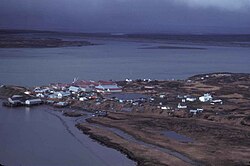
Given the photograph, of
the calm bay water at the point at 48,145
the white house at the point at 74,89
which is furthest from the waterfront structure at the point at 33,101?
the white house at the point at 74,89

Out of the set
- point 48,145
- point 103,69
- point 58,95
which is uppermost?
point 48,145

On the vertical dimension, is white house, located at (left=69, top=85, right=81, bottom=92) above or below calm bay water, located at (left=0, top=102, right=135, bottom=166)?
below

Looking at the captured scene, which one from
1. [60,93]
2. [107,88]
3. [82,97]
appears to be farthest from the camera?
[107,88]

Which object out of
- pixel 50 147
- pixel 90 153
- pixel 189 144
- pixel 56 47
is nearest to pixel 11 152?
pixel 50 147

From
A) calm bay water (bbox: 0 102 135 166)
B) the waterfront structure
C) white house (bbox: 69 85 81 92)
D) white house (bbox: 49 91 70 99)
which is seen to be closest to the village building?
white house (bbox: 69 85 81 92)

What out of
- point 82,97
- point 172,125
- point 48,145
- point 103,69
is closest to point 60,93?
point 82,97

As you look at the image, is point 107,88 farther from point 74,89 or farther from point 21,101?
point 21,101

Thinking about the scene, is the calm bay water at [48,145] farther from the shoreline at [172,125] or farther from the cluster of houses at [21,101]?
the cluster of houses at [21,101]

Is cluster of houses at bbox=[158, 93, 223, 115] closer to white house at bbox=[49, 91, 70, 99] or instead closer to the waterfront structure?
white house at bbox=[49, 91, 70, 99]

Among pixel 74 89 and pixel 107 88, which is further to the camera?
pixel 107 88

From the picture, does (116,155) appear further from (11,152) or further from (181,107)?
(181,107)

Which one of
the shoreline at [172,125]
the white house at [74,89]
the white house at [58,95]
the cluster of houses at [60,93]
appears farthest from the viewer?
the white house at [74,89]
